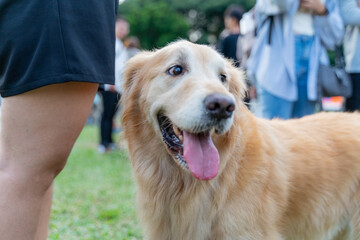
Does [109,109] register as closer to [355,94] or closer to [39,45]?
[355,94]

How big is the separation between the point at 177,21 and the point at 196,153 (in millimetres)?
48066

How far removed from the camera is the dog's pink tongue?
216 centimetres

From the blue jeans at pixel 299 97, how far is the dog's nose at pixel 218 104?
1.87m

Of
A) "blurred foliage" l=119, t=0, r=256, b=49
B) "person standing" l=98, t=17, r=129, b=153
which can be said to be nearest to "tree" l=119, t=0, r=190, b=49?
"blurred foliage" l=119, t=0, r=256, b=49

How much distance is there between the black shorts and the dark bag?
9.04ft

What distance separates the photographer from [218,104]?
2.01m

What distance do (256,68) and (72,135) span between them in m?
2.56

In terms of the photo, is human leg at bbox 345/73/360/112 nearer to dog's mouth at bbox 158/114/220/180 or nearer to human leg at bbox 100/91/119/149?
dog's mouth at bbox 158/114/220/180

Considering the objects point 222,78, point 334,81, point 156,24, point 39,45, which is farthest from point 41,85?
point 156,24

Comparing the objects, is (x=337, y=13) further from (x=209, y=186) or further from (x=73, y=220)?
(x=73, y=220)

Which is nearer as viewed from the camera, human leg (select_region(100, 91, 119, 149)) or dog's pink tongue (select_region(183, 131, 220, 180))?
dog's pink tongue (select_region(183, 131, 220, 180))

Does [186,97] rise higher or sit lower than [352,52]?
higher

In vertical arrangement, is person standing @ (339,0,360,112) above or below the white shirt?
below

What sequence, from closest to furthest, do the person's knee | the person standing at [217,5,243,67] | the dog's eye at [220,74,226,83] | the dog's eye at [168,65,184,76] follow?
the person's knee
the dog's eye at [168,65,184,76]
the dog's eye at [220,74,226,83]
the person standing at [217,5,243,67]
